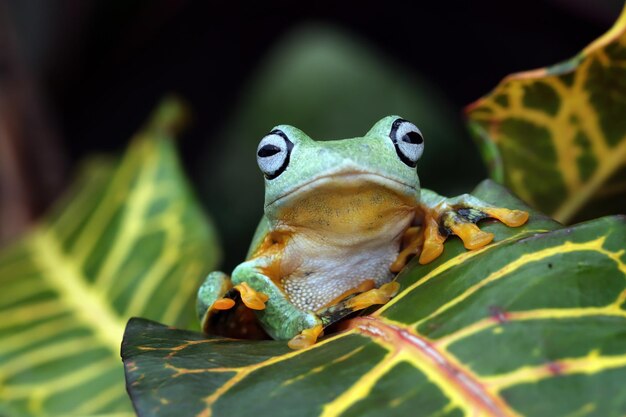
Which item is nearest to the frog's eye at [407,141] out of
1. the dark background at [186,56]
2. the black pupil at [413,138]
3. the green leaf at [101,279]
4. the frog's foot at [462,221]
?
the black pupil at [413,138]

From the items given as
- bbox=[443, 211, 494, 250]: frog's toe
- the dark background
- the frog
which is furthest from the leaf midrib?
bbox=[443, 211, 494, 250]: frog's toe

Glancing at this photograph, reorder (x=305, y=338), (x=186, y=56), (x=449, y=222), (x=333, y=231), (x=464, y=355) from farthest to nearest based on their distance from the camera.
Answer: (x=186, y=56) < (x=333, y=231) < (x=449, y=222) < (x=305, y=338) < (x=464, y=355)

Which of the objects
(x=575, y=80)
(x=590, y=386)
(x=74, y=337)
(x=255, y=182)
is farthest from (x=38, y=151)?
(x=590, y=386)

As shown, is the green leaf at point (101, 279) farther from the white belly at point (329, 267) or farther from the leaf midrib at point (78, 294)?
the white belly at point (329, 267)

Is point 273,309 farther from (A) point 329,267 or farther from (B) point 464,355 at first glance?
(B) point 464,355

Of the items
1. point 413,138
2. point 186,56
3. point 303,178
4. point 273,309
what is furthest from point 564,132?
point 186,56

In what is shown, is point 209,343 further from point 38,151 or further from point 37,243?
point 38,151
